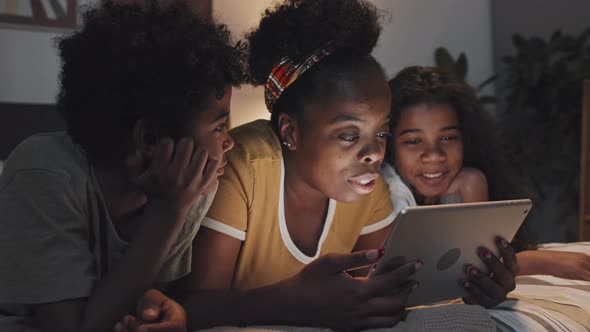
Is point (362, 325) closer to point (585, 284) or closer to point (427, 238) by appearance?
point (427, 238)

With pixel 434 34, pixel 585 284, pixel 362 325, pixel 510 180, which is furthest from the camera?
pixel 434 34

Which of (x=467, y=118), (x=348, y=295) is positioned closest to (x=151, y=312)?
(x=348, y=295)

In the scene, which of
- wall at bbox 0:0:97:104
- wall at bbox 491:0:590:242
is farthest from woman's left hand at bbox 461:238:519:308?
wall at bbox 491:0:590:242

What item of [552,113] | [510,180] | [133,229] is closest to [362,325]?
[133,229]

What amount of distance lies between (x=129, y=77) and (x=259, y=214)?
0.41m

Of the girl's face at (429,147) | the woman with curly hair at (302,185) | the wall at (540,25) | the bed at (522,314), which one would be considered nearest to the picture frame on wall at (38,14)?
the woman with curly hair at (302,185)

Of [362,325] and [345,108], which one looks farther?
[345,108]

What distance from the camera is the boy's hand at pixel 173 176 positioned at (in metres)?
1.11

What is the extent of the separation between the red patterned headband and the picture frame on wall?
3.58 feet

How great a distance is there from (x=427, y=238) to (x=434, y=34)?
1567 mm

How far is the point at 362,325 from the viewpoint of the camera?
1.15 meters

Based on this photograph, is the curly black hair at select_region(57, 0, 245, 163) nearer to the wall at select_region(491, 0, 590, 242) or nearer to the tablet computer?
the tablet computer

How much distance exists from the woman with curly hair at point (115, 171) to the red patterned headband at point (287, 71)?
12 centimetres

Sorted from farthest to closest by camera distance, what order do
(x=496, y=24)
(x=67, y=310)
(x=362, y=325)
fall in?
(x=496, y=24)
(x=362, y=325)
(x=67, y=310)
